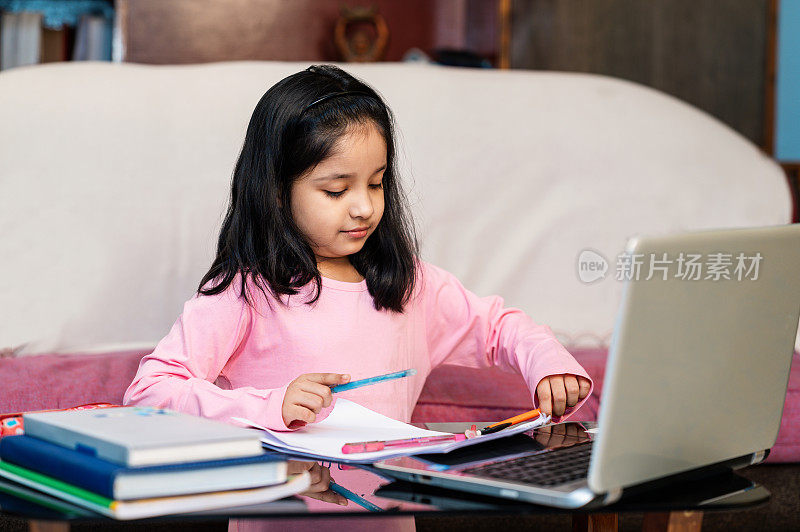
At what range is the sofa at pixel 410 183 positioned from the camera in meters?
1.66

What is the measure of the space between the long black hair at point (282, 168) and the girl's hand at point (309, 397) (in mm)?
258

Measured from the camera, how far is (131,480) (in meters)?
0.60

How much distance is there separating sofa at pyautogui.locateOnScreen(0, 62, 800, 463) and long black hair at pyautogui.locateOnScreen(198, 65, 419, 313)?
498 millimetres

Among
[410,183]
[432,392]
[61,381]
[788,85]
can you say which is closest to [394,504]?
[432,392]

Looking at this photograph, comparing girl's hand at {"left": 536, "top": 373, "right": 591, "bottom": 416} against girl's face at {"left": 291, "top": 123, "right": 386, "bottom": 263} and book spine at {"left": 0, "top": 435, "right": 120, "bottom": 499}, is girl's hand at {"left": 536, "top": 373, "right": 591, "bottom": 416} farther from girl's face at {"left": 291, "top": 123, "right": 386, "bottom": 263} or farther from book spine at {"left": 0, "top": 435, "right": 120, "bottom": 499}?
book spine at {"left": 0, "top": 435, "right": 120, "bottom": 499}

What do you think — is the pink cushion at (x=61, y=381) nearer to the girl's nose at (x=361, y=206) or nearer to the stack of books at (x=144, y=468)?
the girl's nose at (x=361, y=206)

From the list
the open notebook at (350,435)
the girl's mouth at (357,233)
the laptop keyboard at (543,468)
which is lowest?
the open notebook at (350,435)

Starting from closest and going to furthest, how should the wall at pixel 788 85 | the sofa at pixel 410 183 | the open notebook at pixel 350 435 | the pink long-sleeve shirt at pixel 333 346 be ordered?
the open notebook at pixel 350 435 → the pink long-sleeve shirt at pixel 333 346 → the sofa at pixel 410 183 → the wall at pixel 788 85

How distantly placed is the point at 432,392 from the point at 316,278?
32 centimetres

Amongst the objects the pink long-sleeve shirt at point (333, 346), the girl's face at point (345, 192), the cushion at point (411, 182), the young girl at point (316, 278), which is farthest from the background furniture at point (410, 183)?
the girl's face at point (345, 192)

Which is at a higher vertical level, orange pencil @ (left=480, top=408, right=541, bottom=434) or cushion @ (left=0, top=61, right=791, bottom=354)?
cushion @ (left=0, top=61, right=791, bottom=354)

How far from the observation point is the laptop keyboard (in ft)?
2.23

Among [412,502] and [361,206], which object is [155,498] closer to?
[412,502]

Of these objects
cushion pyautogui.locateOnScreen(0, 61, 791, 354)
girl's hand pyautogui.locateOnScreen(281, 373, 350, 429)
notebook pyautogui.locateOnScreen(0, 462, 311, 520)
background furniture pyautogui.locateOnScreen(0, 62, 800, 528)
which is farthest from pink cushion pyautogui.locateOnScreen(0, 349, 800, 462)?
notebook pyautogui.locateOnScreen(0, 462, 311, 520)
